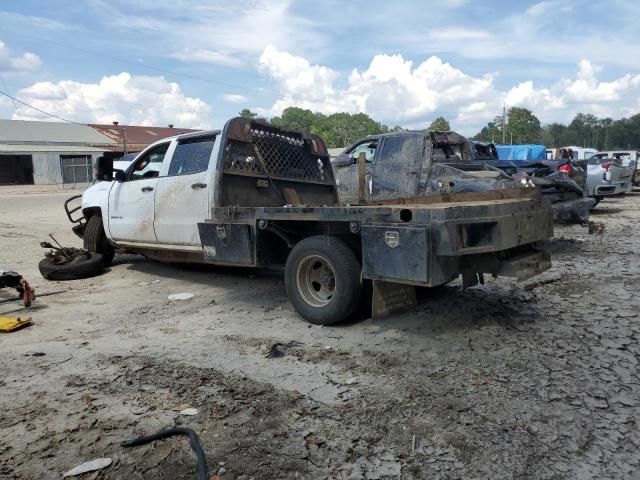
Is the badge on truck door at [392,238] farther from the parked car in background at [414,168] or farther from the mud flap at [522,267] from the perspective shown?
the parked car in background at [414,168]

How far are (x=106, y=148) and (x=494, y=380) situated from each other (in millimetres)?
44307

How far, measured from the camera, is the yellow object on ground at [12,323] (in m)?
4.63

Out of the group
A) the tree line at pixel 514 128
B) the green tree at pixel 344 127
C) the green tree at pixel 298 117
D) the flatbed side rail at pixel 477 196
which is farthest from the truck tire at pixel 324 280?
the green tree at pixel 298 117

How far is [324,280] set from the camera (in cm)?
477

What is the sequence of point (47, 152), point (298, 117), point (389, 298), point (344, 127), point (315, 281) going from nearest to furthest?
point (389, 298) < point (315, 281) < point (47, 152) < point (344, 127) < point (298, 117)

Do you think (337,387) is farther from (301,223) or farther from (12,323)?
(12,323)

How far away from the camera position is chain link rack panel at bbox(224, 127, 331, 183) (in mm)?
5832

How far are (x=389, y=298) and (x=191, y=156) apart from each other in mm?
3132

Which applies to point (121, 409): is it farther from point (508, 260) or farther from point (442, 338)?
point (508, 260)

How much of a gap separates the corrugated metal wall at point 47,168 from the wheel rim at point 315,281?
36.4 m

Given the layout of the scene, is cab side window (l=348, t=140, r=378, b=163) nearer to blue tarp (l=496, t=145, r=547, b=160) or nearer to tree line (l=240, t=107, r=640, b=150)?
blue tarp (l=496, t=145, r=547, b=160)

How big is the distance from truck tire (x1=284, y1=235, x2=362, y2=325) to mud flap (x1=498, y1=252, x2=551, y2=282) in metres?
1.19

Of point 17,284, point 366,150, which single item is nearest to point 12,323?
point 17,284

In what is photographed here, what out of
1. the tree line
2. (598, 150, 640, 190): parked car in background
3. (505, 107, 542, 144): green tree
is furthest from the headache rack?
(505, 107, 542, 144): green tree
